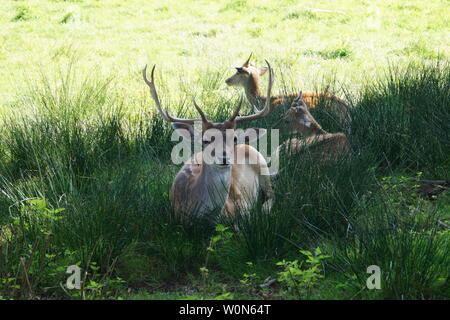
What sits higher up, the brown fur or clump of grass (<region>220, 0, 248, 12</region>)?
clump of grass (<region>220, 0, 248, 12</region>)

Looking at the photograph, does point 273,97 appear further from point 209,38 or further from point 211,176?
point 209,38

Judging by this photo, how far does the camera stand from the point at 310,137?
634 cm

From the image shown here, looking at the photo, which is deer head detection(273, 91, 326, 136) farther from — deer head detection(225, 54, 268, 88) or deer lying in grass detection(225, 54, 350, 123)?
deer head detection(225, 54, 268, 88)

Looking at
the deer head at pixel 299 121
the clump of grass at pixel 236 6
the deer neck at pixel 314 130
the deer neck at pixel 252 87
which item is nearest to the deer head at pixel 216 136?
the deer head at pixel 299 121

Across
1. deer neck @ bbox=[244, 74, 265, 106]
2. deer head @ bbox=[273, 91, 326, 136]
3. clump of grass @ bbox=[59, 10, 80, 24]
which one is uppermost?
clump of grass @ bbox=[59, 10, 80, 24]

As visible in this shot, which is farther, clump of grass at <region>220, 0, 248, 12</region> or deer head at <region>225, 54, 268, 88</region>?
clump of grass at <region>220, 0, 248, 12</region>

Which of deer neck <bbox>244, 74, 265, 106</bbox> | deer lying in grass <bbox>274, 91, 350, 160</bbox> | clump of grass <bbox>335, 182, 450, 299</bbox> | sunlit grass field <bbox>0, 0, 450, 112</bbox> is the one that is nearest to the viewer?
clump of grass <bbox>335, 182, 450, 299</bbox>

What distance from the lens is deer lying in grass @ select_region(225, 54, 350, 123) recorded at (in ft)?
23.4

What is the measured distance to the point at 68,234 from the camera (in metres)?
4.29

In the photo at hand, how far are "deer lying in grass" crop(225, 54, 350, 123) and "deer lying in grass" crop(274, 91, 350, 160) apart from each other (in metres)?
0.32

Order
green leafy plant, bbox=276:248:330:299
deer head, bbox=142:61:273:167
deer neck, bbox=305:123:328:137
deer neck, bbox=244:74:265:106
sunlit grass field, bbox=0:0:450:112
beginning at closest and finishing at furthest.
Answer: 1. green leafy plant, bbox=276:248:330:299
2. deer head, bbox=142:61:273:167
3. deer neck, bbox=305:123:328:137
4. deer neck, bbox=244:74:265:106
5. sunlit grass field, bbox=0:0:450:112

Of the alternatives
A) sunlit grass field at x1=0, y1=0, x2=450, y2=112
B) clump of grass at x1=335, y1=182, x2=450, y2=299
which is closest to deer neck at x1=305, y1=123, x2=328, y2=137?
sunlit grass field at x1=0, y1=0, x2=450, y2=112

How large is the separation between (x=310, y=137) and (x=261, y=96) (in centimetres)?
251
